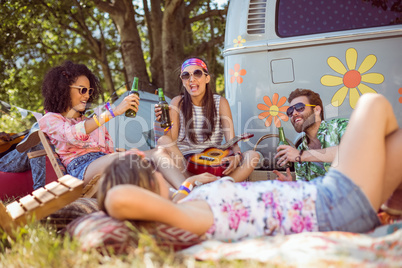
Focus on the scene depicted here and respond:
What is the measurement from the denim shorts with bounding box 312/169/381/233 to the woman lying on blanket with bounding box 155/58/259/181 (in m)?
2.01

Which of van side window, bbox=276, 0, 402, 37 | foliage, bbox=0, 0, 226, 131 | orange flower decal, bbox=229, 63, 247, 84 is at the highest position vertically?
foliage, bbox=0, 0, 226, 131

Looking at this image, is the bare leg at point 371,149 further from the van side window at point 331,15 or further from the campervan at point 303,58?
the van side window at point 331,15

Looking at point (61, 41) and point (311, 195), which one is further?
point (61, 41)

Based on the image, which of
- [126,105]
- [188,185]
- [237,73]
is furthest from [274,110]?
[188,185]

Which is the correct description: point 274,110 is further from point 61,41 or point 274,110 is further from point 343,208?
point 61,41

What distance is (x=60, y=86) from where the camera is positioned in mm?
4023

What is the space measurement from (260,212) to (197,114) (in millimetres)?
2168

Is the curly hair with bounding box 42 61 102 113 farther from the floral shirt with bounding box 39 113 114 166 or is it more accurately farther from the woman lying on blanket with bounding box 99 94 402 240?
the woman lying on blanket with bounding box 99 94 402 240

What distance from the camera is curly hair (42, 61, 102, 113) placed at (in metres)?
4.02

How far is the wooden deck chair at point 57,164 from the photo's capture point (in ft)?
11.9

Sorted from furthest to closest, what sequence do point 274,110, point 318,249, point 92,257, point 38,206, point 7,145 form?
1. point 7,145
2. point 274,110
3. point 38,206
4. point 92,257
5. point 318,249

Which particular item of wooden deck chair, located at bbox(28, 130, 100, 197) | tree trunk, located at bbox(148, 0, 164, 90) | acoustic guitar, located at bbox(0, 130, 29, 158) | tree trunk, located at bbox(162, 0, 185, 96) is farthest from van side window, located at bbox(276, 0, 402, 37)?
tree trunk, located at bbox(148, 0, 164, 90)

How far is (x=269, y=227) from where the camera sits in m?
2.38

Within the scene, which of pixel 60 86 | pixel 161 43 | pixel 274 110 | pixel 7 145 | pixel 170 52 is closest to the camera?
pixel 60 86
